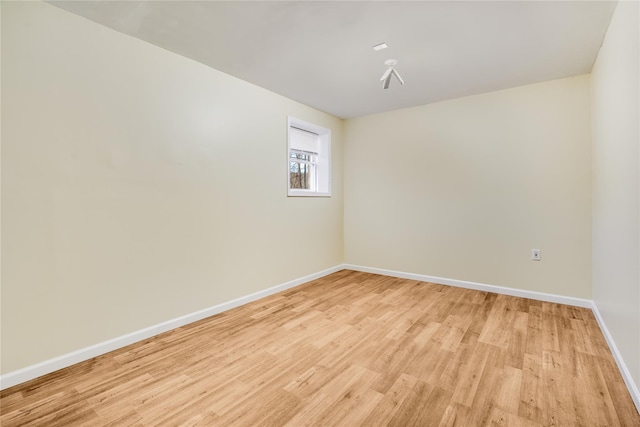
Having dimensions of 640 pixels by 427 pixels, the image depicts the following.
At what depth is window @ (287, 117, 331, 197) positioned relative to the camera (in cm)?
389

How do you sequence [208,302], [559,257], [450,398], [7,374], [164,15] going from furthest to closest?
[559,257]
[208,302]
[164,15]
[7,374]
[450,398]

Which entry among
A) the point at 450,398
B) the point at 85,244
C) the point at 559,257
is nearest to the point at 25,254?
the point at 85,244

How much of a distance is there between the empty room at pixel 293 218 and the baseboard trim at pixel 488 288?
25mm

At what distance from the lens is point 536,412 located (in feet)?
4.81

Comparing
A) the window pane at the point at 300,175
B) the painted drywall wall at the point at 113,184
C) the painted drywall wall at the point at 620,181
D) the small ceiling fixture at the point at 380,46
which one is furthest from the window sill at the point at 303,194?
the painted drywall wall at the point at 620,181

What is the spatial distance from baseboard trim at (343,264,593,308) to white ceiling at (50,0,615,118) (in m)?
2.33

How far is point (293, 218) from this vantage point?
370 centimetres

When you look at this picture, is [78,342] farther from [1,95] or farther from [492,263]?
[492,263]

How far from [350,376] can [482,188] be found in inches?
110

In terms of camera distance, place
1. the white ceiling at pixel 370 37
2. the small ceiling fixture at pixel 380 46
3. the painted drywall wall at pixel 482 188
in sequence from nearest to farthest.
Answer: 1. the white ceiling at pixel 370 37
2. the small ceiling fixture at pixel 380 46
3. the painted drywall wall at pixel 482 188

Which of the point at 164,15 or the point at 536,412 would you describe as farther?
the point at 164,15

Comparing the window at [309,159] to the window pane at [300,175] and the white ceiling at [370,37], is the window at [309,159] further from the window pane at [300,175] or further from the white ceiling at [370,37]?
the white ceiling at [370,37]

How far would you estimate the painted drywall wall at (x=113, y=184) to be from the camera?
1.74m

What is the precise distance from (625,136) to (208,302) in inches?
135
